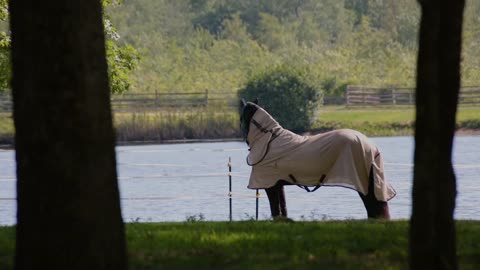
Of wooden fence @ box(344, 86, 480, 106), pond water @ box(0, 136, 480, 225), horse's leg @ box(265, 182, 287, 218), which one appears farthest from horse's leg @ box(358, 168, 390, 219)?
wooden fence @ box(344, 86, 480, 106)

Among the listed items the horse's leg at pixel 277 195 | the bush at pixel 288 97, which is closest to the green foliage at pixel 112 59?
the horse's leg at pixel 277 195

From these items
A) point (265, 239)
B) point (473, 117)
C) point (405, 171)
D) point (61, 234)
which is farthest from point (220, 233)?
point (473, 117)

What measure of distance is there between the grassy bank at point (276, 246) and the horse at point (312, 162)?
3533mm

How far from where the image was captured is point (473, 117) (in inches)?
2304

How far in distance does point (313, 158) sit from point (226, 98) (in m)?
48.8

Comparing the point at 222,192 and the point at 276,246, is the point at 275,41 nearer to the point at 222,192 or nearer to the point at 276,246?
the point at 222,192

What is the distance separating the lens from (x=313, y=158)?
1627cm

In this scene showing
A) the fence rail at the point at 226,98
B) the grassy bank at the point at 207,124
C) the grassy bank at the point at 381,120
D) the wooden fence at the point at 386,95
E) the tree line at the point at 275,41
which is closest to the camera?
the grassy bank at the point at 207,124

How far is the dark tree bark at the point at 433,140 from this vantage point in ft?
25.6

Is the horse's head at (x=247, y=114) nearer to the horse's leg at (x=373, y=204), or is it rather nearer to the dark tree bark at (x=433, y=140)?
the horse's leg at (x=373, y=204)

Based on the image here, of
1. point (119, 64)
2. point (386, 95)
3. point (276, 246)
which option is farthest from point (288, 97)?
point (276, 246)

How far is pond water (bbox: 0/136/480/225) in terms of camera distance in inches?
933

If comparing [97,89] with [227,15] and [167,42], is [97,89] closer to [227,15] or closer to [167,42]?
[167,42]

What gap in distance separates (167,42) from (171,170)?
1944 inches
